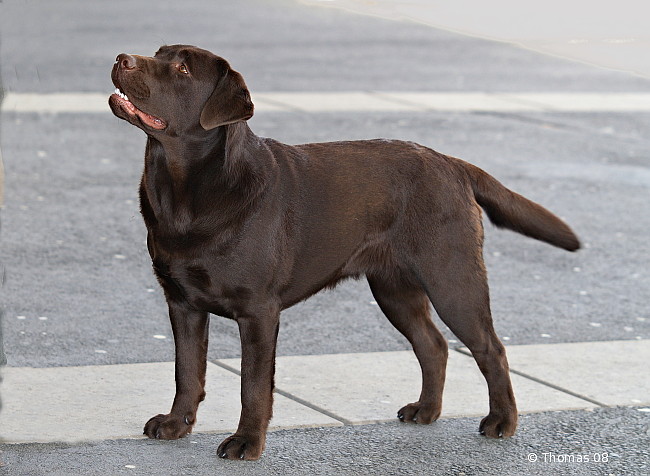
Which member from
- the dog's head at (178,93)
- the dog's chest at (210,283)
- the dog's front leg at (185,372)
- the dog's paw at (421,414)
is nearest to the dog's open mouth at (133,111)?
the dog's head at (178,93)

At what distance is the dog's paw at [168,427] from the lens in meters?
4.33

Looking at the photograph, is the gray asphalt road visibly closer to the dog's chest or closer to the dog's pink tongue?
the dog's chest

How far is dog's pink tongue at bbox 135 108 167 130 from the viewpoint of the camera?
151 inches

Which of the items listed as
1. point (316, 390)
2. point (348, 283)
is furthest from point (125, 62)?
point (348, 283)

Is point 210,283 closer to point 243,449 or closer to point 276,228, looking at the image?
point 276,228

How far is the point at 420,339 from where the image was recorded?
4.74 metres

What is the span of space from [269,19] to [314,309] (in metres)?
16.1

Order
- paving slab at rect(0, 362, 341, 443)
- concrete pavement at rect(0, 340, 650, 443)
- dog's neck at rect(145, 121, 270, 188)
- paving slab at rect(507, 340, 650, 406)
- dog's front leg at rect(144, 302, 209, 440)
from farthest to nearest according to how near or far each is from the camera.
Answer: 1. paving slab at rect(507, 340, 650, 406)
2. concrete pavement at rect(0, 340, 650, 443)
3. paving slab at rect(0, 362, 341, 443)
4. dog's front leg at rect(144, 302, 209, 440)
5. dog's neck at rect(145, 121, 270, 188)

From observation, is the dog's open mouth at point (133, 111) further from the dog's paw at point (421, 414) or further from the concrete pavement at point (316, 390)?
the dog's paw at point (421, 414)

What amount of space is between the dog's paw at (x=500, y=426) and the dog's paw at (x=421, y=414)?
0.79ft

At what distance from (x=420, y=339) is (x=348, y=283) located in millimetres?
2334

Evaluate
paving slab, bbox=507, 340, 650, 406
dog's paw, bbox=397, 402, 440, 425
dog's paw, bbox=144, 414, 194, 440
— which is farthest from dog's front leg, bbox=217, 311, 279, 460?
paving slab, bbox=507, 340, 650, 406

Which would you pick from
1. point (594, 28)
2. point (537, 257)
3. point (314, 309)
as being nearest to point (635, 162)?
point (594, 28)

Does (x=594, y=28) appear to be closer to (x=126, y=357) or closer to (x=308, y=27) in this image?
(x=126, y=357)
